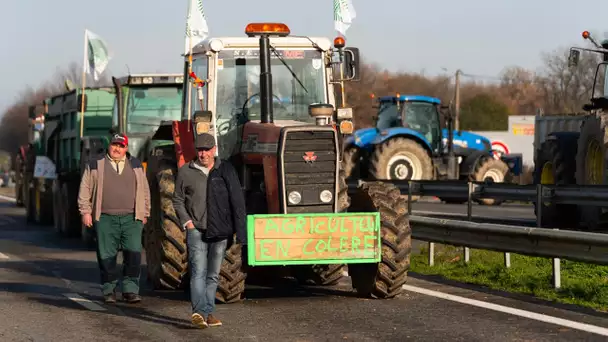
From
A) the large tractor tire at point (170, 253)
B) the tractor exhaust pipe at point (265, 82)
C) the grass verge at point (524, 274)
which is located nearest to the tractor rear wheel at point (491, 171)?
the grass verge at point (524, 274)

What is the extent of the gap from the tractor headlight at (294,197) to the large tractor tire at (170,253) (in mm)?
707

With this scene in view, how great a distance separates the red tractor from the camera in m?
12.0

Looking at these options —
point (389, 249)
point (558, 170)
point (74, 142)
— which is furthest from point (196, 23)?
point (74, 142)

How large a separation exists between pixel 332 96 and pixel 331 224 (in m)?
2.25

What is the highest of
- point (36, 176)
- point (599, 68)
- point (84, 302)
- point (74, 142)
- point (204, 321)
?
point (599, 68)

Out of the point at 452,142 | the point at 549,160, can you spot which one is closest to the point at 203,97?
the point at 549,160

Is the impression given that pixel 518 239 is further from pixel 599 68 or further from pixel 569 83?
pixel 569 83

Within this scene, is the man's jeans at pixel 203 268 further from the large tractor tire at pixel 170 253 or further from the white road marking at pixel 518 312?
the white road marking at pixel 518 312

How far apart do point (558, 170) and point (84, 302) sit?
37.1 feet

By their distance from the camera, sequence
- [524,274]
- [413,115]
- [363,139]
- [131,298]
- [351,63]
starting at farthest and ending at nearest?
[413,115] → [363,139] → [524,274] → [351,63] → [131,298]

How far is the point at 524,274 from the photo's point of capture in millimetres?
14133

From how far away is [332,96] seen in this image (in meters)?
13.8

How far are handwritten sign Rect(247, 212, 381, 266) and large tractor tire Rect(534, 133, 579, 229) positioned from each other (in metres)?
9.04

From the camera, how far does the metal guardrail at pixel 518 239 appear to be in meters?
12.2
